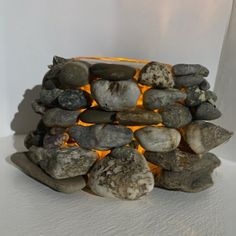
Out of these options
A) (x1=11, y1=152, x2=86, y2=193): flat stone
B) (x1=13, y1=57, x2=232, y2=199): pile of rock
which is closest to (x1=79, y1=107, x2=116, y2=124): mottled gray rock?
(x1=13, y1=57, x2=232, y2=199): pile of rock

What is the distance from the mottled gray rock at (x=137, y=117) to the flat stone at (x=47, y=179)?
13 cm

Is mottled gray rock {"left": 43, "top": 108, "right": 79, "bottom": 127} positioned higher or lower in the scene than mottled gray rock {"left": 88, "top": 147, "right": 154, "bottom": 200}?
higher

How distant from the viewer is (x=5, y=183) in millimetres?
596

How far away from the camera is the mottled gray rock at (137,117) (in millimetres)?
541

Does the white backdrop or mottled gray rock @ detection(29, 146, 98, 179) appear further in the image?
the white backdrop

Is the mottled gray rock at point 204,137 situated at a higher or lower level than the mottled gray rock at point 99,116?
lower

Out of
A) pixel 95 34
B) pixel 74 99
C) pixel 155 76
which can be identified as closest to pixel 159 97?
pixel 155 76

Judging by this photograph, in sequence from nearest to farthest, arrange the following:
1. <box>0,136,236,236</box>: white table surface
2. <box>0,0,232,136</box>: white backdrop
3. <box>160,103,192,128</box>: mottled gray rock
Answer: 1. <box>0,136,236,236</box>: white table surface
2. <box>160,103,192,128</box>: mottled gray rock
3. <box>0,0,232,136</box>: white backdrop

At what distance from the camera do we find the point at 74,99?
565mm

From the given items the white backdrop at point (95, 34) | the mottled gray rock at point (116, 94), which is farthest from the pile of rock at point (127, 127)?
the white backdrop at point (95, 34)

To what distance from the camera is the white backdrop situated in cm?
84

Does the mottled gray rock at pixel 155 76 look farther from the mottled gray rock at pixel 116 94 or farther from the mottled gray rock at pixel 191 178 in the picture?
the mottled gray rock at pixel 191 178

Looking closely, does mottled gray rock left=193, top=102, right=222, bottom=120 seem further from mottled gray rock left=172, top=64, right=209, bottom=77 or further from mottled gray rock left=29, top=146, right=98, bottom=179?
mottled gray rock left=29, top=146, right=98, bottom=179

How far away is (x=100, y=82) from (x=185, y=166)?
0.68 ft
